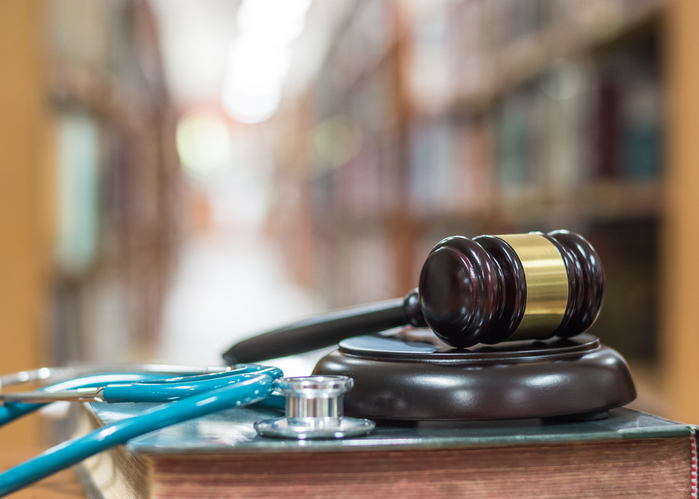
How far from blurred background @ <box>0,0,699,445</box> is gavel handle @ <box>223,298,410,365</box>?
134 mm

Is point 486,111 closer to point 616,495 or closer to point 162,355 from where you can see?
point 616,495


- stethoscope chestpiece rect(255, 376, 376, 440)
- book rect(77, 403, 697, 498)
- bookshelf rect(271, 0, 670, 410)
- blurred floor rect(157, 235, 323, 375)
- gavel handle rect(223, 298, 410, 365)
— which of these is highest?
bookshelf rect(271, 0, 670, 410)

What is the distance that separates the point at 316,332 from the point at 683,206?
1080mm

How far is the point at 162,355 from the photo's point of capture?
16.4ft

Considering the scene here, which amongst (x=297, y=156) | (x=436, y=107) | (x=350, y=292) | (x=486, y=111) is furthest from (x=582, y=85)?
(x=297, y=156)

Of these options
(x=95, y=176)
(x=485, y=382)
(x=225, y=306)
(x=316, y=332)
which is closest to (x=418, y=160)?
(x=95, y=176)

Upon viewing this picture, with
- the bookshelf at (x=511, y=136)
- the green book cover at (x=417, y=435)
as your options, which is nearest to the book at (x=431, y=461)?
the green book cover at (x=417, y=435)

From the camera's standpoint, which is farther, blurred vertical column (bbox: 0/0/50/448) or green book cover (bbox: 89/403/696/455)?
blurred vertical column (bbox: 0/0/50/448)

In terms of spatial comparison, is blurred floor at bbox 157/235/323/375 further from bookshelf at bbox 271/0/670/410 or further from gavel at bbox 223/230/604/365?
bookshelf at bbox 271/0/670/410

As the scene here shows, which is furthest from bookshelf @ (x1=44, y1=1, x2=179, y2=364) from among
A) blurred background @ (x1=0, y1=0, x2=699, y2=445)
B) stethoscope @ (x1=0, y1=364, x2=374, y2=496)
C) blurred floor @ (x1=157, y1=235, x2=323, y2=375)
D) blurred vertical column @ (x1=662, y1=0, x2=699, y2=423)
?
stethoscope @ (x1=0, y1=364, x2=374, y2=496)

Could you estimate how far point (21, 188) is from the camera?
5.56 ft

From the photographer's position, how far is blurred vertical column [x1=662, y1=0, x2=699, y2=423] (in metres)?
1.37

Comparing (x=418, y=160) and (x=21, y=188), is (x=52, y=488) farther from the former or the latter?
(x=418, y=160)

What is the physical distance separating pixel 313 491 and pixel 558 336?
221mm
